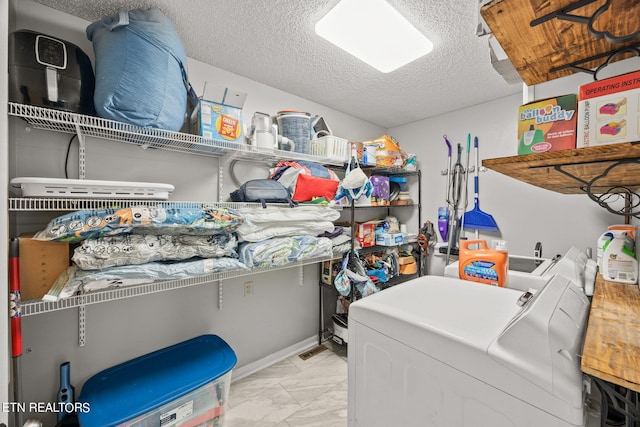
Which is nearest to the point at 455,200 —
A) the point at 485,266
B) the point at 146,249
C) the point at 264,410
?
the point at 485,266

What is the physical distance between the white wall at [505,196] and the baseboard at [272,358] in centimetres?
161

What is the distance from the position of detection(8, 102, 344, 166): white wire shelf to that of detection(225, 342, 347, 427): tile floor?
174cm

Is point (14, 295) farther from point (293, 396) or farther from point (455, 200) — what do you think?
point (455, 200)

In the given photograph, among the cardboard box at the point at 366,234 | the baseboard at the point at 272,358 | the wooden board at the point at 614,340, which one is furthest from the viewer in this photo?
the cardboard box at the point at 366,234

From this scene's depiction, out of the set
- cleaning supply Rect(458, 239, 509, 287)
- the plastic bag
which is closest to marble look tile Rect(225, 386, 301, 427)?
the plastic bag

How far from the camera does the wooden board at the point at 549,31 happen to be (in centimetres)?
55

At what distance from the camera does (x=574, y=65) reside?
0.75 meters

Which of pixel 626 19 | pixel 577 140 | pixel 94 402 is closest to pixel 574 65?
pixel 626 19

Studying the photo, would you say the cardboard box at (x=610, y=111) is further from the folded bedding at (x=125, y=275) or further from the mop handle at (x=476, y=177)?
the mop handle at (x=476, y=177)

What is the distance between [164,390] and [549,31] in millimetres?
2051

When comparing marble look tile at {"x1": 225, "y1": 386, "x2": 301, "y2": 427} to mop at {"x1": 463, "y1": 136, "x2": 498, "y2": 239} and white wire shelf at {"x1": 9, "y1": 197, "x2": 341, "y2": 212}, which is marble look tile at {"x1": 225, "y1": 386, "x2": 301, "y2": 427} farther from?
mop at {"x1": 463, "y1": 136, "x2": 498, "y2": 239}

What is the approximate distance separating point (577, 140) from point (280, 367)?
93.3 inches

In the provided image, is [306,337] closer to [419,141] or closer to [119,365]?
[119,365]

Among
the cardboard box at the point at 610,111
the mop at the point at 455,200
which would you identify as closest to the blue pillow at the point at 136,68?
the cardboard box at the point at 610,111
